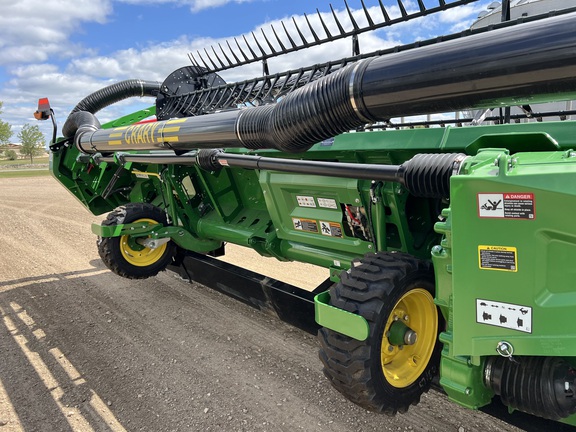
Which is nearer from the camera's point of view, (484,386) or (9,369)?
(484,386)

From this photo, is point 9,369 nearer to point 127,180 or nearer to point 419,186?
point 127,180

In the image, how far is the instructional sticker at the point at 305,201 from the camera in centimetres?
331

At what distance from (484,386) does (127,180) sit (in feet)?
16.2

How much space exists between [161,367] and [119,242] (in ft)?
5.09

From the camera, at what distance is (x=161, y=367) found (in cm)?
366

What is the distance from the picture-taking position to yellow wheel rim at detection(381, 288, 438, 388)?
242cm

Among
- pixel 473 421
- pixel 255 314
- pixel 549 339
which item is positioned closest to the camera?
pixel 549 339

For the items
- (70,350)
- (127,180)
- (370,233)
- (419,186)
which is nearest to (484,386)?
(419,186)

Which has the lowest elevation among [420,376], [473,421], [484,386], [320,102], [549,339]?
[473,421]

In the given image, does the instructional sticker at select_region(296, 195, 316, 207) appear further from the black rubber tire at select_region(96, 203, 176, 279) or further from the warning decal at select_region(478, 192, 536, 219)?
the black rubber tire at select_region(96, 203, 176, 279)

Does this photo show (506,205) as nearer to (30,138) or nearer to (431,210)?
(431,210)

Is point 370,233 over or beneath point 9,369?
over

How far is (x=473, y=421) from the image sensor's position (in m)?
2.80

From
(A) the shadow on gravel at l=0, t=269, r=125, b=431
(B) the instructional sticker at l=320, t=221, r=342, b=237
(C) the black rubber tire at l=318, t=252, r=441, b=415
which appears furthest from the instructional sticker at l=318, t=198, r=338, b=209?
(A) the shadow on gravel at l=0, t=269, r=125, b=431
